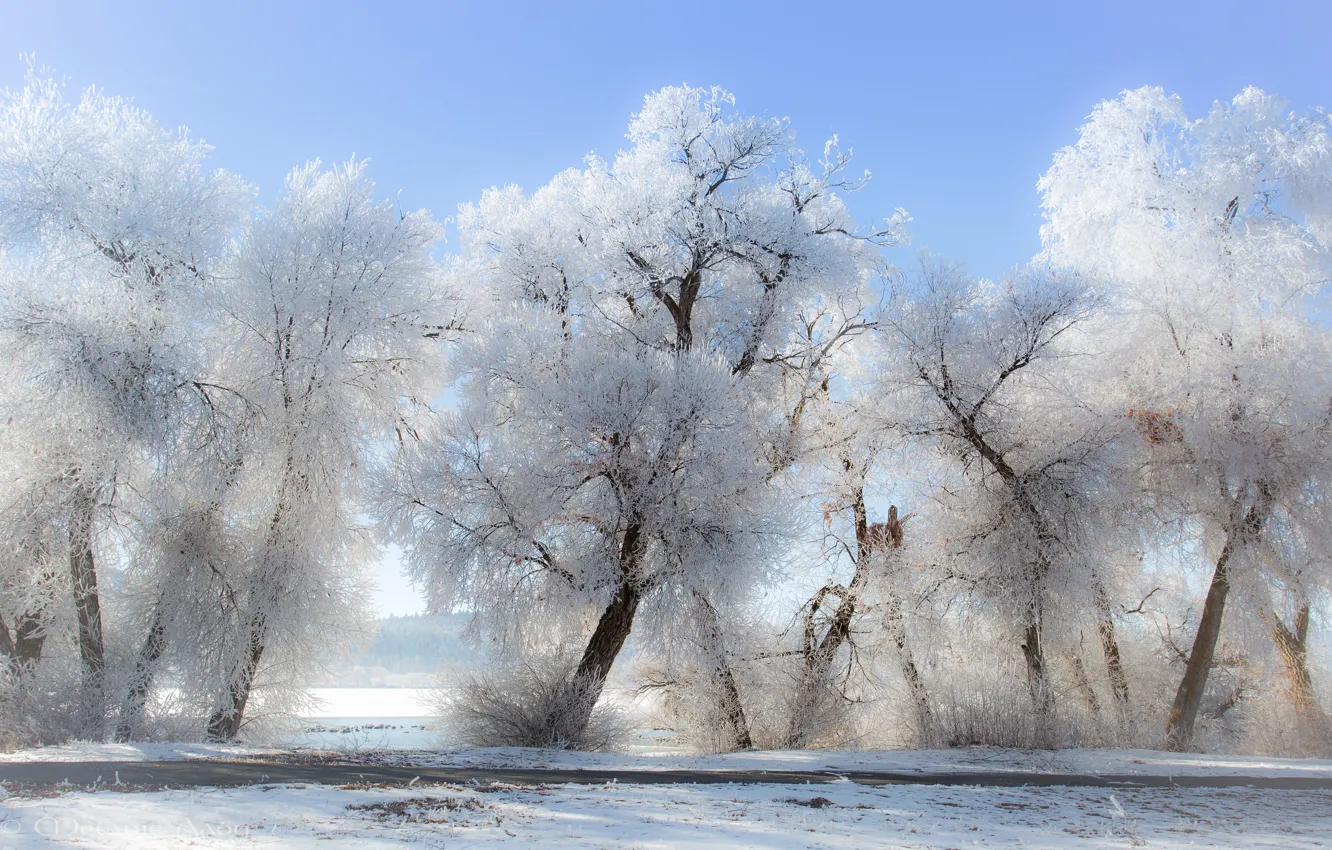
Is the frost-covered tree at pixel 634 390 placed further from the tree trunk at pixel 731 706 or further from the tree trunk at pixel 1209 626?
the tree trunk at pixel 1209 626

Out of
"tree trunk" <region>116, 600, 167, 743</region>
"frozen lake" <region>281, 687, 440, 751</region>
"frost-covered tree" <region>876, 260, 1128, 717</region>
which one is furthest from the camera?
"frost-covered tree" <region>876, 260, 1128, 717</region>

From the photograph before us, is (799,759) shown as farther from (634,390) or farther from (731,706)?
(634,390)

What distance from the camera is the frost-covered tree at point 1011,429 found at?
51.4 ft

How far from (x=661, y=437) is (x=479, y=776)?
279 inches

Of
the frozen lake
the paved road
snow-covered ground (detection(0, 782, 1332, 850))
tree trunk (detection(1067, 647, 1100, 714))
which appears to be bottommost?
the frozen lake

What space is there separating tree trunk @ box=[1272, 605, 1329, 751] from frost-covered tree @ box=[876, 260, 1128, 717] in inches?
144

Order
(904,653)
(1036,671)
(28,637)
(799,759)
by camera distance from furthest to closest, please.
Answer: (904,653) < (28,637) < (1036,671) < (799,759)

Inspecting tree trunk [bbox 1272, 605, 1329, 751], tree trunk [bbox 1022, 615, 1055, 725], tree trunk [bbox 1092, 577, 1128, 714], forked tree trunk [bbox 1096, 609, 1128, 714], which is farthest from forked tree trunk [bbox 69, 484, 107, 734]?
tree trunk [bbox 1272, 605, 1329, 751]

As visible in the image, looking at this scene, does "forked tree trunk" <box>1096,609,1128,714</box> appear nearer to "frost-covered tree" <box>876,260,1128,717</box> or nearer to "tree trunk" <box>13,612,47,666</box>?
"frost-covered tree" <box>876,260,1128,717</box>

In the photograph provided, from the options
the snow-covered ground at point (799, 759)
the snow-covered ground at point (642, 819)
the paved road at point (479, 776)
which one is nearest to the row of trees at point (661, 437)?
the snow-covered ground at point (799, 759)

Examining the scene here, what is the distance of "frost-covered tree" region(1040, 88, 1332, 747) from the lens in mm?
15727

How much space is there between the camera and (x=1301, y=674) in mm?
16984

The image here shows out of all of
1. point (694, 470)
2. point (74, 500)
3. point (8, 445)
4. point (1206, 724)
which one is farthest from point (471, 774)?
point (1206, 724)

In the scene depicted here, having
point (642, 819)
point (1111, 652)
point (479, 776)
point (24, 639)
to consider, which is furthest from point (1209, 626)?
point (24, 639)
